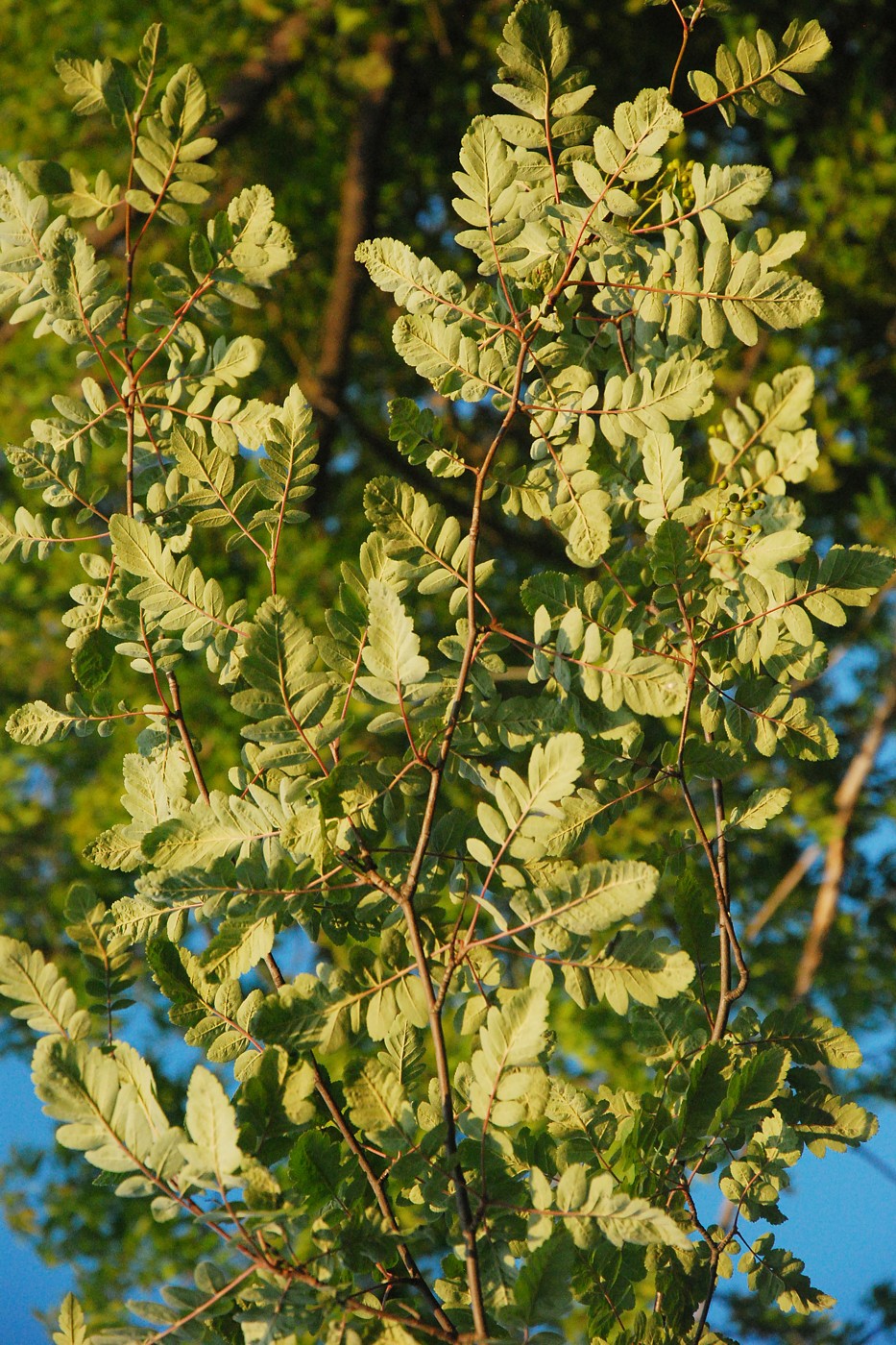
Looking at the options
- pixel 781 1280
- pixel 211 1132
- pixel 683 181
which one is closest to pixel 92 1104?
pixel 211 1132

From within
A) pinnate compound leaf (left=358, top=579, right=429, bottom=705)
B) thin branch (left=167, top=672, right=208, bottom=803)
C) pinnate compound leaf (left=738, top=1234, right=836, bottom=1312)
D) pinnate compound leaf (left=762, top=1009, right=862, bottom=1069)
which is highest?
thin branch (left=167, top=672, right=208, bottom=803)

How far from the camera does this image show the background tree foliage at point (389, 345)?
2740 mm

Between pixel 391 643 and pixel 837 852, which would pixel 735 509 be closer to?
pixel 391 643

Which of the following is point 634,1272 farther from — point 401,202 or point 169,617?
point 401,202

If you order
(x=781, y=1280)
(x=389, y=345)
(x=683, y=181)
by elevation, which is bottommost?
(x=781, y=1280)

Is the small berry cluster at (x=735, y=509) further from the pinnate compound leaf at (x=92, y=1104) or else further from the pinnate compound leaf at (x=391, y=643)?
the pinnate compound leaf at (x=92, y=1104)

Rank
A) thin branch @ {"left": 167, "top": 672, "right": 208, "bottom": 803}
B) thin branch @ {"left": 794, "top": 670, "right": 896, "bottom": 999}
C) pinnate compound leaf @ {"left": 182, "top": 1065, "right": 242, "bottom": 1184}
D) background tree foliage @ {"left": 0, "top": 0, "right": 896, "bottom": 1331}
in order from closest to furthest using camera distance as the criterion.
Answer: pinnate compound leaf @ {"left": 182, "top": 1065, "right": 242, "bottom": 1184} → thin branch @ {"left": 167, "top": 672, "right": 208, "bottom": 803} → thin branch @ {"left": 794, "top": 670, "right": 896, "bottom": 999} → background tree foliage @ {"left": 0, "top": 0, "right": 896, "bottom": 1331}

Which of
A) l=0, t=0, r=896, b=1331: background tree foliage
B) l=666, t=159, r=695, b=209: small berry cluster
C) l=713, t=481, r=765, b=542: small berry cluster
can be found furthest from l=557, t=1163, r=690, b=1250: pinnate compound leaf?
l=0, t=0, r=896, b=1331: background tree foliage

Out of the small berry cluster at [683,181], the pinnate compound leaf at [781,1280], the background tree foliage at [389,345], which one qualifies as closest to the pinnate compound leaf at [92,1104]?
the pinnate compound leaf at [781,1280]

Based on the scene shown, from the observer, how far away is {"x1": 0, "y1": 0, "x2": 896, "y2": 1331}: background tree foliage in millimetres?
2740

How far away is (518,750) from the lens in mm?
685

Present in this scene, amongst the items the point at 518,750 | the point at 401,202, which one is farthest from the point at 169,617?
the point at 401,202

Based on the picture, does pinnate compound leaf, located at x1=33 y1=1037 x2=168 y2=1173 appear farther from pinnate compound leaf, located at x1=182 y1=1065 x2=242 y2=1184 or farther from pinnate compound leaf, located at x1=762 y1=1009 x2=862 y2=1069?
pinnate compound leaf, located at x1=762 y1=1009 x2=862 y2=1069

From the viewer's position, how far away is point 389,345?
332 centimetres
